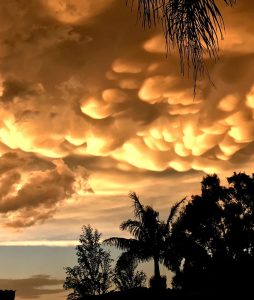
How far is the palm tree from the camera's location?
24531 millimetres

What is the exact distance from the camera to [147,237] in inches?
989

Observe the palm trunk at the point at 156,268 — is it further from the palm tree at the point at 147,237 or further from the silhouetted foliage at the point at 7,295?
the silhouetted foliage at the point at 7,295

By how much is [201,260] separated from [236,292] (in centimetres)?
1477

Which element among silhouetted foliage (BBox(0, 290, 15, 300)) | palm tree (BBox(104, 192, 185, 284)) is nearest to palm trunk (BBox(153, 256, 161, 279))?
palm tree (BBox(104, 192, 185, 284))

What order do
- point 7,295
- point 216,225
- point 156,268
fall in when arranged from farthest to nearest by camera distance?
point 216,225, point 156,268, point 7,295

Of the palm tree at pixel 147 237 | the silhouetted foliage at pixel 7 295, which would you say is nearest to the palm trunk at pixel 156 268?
the palm tree at pixel 147 237

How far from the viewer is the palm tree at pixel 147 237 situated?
24531 millimetres

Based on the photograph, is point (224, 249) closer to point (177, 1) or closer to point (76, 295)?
point (76, 295)

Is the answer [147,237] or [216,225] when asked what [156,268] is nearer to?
[147,237]

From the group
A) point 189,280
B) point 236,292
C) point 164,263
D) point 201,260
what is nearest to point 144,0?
point 236,292

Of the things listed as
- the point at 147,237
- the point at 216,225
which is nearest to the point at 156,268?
the point at 147,237

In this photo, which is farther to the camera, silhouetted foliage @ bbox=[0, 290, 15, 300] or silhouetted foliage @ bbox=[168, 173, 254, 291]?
silhouetted foliage @ bbox=[168, 173, 254, 291]

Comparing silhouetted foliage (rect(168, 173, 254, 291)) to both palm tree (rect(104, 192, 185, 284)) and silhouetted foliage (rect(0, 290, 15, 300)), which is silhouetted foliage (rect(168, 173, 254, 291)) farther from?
silhouetted foliage (rect(0, 290, 15, 300))

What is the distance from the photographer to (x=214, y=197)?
34.3 metres
